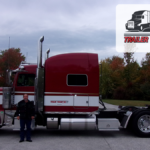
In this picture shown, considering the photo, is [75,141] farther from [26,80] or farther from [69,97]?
[26,80]

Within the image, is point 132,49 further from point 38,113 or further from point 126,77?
point 38,113

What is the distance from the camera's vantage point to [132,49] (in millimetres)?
43188

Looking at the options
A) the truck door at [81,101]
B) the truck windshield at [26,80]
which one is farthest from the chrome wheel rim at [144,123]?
the truck windshield at [26,80]

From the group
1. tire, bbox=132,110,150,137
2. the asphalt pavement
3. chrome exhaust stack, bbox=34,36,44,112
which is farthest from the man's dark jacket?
tire, bbox=132,110,150,137

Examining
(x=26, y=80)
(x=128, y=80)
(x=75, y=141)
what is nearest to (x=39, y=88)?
(x=26, y=80)

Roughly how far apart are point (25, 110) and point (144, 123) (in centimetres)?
475

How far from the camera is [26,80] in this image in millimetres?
8930

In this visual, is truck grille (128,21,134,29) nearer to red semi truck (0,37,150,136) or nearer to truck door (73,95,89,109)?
red semi truck (0,37,150,136)

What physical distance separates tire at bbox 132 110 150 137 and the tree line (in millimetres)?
29229

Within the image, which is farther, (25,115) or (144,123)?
(144,123)

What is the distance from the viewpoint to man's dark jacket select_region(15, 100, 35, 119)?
7.84 meters

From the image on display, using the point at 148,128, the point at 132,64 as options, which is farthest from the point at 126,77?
the point at 148,128

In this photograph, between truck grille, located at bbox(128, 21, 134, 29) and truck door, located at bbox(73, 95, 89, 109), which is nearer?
truck door, located at bbox(73, 95, 89, 109)

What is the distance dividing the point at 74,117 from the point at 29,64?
297 centimetres
